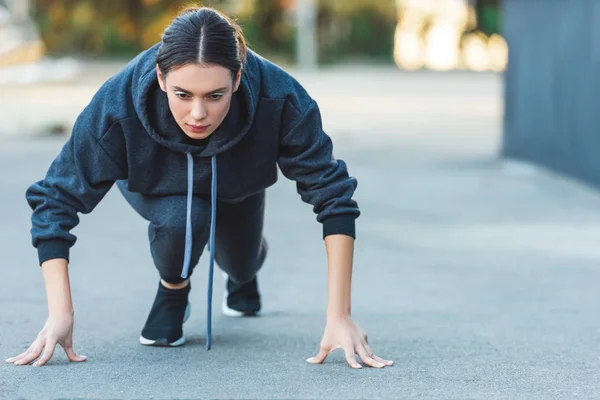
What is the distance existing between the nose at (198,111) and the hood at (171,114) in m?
0.25

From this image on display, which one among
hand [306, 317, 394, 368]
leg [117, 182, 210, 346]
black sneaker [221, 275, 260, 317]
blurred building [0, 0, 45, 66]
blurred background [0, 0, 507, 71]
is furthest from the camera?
blurred background [0, 0, 507, 71]

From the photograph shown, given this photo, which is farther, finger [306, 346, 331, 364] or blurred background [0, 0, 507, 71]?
blurred background [0, 0, 507, 71]

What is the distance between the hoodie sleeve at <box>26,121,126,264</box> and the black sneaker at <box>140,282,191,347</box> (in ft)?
1.74

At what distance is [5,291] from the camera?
5297 mm

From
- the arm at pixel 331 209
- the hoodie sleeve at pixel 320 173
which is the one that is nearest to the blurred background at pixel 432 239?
the arm at pixel 331 209

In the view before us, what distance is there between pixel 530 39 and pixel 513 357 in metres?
6.34

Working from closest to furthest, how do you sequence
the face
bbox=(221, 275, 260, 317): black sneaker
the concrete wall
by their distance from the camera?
the face, bbox=(221, 275, 260, 317): black sneaker, the concrete wall

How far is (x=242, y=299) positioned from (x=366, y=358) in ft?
3.64

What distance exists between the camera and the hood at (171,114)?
12.5ft

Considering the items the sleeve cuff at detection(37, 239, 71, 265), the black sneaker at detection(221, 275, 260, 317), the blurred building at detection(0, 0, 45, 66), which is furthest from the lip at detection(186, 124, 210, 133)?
the blurred building at detection(0, 0, 45, 66)

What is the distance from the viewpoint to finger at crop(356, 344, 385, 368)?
3.81m

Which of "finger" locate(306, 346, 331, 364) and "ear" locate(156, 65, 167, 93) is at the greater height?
"ear" locate(156, 65, 167, 93)

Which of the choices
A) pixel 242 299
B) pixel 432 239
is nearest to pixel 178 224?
pixel 242 299

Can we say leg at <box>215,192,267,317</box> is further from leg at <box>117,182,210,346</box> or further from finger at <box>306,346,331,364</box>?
finger at <box>306,346,331,364</box>
